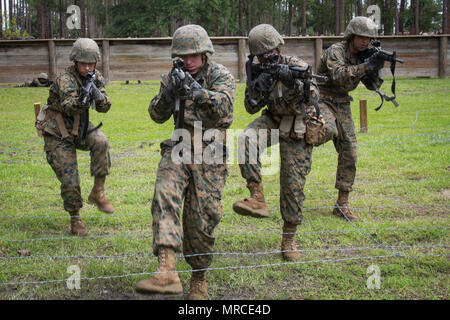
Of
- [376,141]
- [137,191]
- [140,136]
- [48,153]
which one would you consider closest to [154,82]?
[140,136]

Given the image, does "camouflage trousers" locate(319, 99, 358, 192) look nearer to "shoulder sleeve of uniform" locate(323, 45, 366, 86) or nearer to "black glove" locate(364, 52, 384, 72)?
"shoulder sleeve of uniform" locate(323, 45, 366, 86)

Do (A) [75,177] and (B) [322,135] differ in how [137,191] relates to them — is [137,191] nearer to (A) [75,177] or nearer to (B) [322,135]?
(A) [75,177]

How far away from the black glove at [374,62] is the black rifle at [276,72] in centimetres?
116

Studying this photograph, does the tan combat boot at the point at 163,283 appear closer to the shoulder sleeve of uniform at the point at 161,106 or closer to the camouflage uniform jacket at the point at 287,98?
the shoulder sleeve of uniform at the point at 161,106

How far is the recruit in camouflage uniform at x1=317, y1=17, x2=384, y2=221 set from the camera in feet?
20.2

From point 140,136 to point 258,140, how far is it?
6.93 meters

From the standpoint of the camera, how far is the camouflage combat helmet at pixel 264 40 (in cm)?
514

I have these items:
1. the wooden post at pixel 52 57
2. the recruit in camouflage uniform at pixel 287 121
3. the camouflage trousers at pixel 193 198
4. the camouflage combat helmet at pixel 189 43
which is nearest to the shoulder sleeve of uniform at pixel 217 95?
the camouflage combat helmet at pixel 189 43

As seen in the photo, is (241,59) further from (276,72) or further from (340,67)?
(276,72)

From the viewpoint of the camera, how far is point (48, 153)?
19.4 ft

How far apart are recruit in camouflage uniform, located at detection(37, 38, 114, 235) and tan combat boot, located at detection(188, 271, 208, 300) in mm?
2209

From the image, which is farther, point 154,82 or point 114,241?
point 154,82

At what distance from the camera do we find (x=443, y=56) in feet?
68.7

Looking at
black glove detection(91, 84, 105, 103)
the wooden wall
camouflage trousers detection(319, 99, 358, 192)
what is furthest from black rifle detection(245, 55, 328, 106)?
the wooden wall
